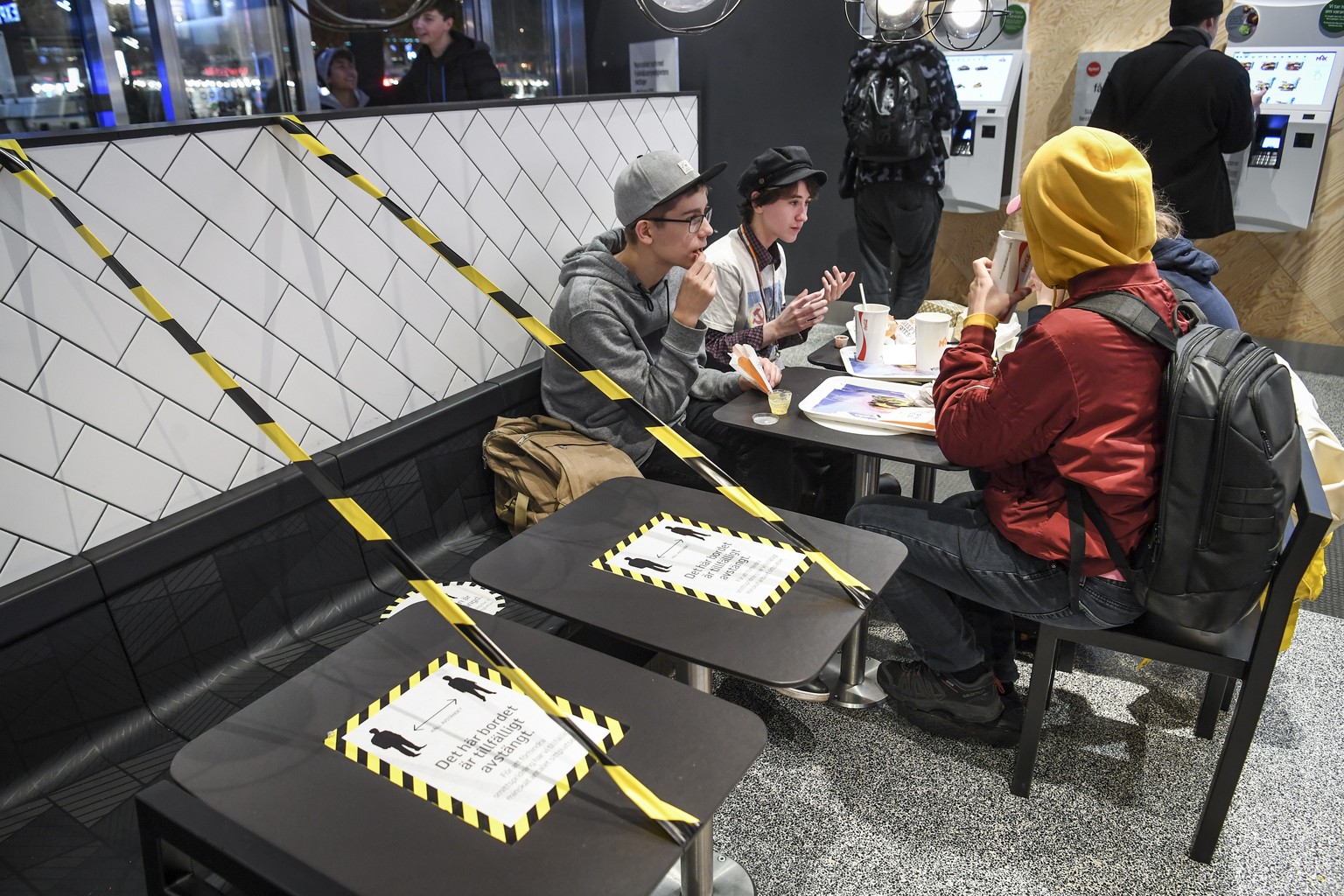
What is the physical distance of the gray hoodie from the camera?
2.46 meters

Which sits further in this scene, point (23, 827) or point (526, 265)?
point (526, 265)

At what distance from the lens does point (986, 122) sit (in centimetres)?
490

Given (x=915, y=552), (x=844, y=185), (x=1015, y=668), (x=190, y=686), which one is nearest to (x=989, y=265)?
(x=915, y=552)

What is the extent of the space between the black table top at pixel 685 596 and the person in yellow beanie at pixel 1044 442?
201mm

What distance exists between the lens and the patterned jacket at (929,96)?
4141 mm

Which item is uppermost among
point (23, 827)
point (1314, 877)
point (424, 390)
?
point (424, 390)

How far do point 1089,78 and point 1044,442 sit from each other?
381 cm

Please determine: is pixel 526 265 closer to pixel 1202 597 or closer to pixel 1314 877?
pixel 1202 597

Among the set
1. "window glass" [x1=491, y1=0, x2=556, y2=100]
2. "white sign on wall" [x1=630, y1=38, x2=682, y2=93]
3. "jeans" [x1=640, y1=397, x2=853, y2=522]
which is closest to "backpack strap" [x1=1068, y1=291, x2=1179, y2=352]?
"jeans" [x1=640, y1=397, x2=853, y2=522]

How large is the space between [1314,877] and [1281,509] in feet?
2.67

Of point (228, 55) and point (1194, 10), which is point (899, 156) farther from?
point (228, 55)

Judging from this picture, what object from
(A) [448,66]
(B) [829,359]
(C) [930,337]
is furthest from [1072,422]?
(A) [448,66]

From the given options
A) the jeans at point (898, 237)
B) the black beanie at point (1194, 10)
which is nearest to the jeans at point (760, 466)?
the jeans at point (898, 237)

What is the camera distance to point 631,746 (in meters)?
1.20
